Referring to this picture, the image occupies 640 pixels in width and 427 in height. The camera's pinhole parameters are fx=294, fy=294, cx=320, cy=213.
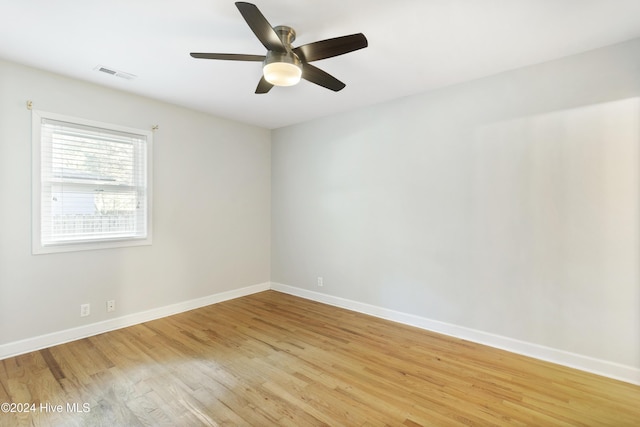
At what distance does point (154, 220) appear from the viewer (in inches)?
140

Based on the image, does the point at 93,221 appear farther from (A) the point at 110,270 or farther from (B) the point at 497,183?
(B) the point at 497,183

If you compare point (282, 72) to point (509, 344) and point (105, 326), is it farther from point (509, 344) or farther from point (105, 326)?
point (105, 326)

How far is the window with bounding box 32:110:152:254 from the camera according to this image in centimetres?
279

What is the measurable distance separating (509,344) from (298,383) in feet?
6.59

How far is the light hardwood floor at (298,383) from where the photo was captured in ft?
6.15

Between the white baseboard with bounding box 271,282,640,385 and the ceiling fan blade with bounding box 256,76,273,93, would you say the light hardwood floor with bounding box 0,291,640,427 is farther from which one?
the ceiling fan blade with bounding box 256,76,273,93

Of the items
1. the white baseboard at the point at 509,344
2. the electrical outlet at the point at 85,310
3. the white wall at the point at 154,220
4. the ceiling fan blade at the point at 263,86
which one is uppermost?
the ceiling fan blade at the point at 263,86

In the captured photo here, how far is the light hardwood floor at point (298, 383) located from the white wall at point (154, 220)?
0.46 m

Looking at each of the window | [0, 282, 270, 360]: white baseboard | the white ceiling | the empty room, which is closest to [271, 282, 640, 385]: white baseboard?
the empty room

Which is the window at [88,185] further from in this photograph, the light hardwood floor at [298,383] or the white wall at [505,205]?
the white wall at [505,205]

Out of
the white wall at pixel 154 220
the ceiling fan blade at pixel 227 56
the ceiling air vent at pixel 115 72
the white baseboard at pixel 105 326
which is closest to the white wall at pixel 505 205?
the white wall at pixel 154 220

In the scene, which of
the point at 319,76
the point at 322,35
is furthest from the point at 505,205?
the point at 322,35

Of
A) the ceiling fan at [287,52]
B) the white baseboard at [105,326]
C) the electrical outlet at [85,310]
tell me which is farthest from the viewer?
the electrical outlet at [85,310]

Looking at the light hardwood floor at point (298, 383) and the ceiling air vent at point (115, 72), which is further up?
the ceiling air vent at point (115, 72)
